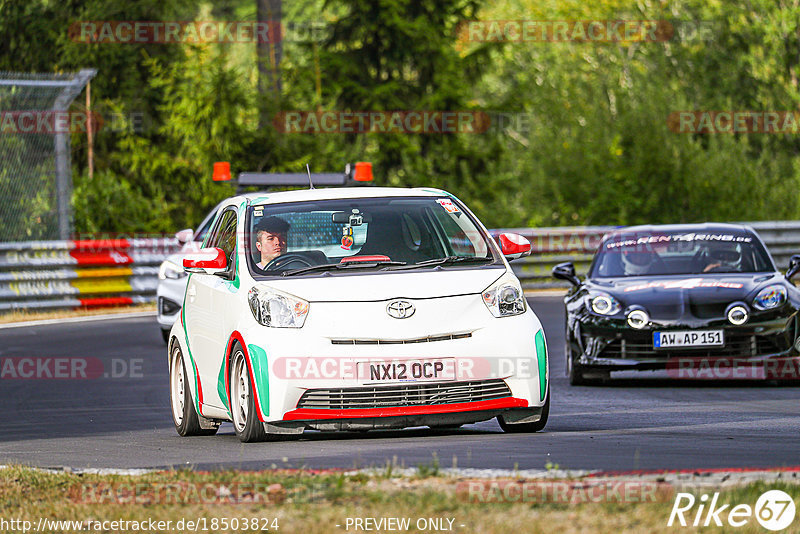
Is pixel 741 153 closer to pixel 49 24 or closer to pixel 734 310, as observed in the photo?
pixel 49 24

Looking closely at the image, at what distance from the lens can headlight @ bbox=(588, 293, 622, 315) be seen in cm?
1341

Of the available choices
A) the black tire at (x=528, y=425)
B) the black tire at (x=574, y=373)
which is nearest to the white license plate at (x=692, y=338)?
the black tire at (x=574, y=373)

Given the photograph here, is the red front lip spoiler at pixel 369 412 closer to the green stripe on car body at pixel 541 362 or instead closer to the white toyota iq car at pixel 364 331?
the white toyota iq car at pixel 364 331

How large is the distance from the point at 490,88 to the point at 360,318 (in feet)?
171

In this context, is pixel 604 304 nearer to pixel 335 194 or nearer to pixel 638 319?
pixel 638 319

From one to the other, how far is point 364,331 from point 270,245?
1162mm

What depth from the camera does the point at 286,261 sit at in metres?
9.51

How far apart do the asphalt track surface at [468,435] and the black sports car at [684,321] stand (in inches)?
9.3

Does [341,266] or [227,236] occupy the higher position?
[227,236]

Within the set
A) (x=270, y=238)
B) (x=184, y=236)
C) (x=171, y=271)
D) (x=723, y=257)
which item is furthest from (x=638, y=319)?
(x=171, y=271)

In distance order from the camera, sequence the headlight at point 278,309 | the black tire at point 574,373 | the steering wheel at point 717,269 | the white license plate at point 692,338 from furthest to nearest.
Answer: the steering wheel at point 717,269
the black tire at point 574,373
the white license plate at point 692,338
the headlight at point 278,309

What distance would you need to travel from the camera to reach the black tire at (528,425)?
9.26m

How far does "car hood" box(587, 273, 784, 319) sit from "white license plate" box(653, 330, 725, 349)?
14 centimetres

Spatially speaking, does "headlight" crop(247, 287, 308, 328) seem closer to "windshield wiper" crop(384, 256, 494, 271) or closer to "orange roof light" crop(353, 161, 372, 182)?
"windshield wiper" crop(384, 256, 494, 271)
